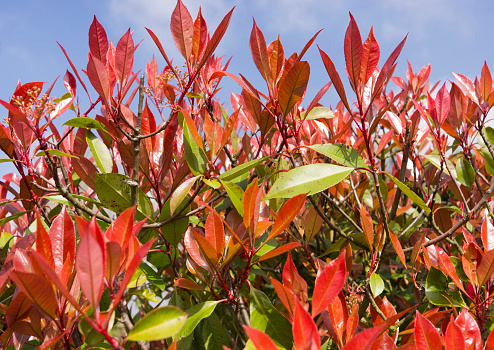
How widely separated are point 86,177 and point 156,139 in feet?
0.94

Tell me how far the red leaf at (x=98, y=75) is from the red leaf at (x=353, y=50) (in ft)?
2.39

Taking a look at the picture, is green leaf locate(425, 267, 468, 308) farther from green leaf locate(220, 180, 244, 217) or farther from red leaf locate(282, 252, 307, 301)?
green leaf locate(220, 180, 244, 217)

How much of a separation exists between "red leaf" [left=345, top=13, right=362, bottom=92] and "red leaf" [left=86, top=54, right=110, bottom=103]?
729 mm

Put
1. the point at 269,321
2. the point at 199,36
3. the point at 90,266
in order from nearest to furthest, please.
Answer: the point at 90,266
the point at 269,321
the point at 199,36

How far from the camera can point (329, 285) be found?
750mm

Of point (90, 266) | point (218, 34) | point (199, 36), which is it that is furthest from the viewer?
point (199, 36)

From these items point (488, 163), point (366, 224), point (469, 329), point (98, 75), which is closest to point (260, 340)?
point (469, 329)

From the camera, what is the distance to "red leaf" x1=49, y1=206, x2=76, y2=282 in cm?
82

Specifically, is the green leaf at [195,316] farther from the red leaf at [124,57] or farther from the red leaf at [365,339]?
the red leaf at [124,57]

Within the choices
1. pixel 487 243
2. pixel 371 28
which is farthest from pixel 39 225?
pixel 487 243

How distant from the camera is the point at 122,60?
126 centimetres

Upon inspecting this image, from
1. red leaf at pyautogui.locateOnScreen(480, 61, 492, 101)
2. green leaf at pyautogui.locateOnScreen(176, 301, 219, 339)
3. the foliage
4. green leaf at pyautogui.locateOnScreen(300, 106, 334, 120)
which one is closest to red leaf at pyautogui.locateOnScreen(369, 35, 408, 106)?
the foliage

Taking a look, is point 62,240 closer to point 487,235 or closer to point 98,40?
point 98,40

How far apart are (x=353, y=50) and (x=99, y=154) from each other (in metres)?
0.91
